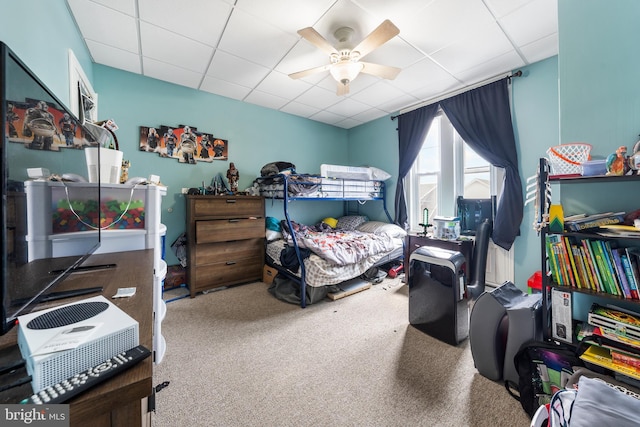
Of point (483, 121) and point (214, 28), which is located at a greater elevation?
point (214, 28)

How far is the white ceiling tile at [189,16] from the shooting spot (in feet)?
5.88

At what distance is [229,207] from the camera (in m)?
2.91

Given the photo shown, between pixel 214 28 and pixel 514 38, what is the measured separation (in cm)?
263

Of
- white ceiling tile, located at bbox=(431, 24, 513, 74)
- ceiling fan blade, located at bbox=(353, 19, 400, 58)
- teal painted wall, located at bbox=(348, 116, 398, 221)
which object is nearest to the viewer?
ceiling fan blade, located at bbox=(353, 19, 400, 58)

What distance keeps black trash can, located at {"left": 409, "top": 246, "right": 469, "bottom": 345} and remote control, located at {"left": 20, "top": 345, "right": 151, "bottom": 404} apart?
192 cm

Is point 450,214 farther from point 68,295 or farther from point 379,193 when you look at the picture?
point 68,295

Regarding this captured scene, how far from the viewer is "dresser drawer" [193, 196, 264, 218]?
2740 millimetres

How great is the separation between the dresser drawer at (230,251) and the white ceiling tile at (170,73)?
1.97 metres

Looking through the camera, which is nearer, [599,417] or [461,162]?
[599,417]

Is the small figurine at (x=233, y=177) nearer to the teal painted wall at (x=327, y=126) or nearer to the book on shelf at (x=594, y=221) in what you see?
the teal painted wall at (x=327, y=126)

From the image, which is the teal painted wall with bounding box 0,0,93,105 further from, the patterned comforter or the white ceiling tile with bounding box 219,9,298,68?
the patterned comforter

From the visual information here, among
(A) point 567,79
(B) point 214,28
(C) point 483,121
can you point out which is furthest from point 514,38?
(B) point 214,28

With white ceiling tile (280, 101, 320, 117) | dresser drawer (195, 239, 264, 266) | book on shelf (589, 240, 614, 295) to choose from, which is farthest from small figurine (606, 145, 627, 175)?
white ceiling tile (280, 101, 320, 117)

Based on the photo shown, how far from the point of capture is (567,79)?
1.48 m
